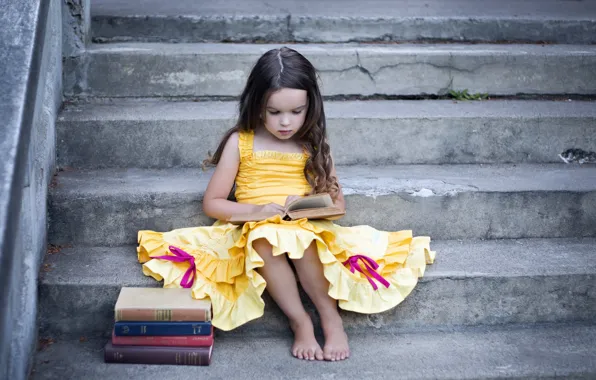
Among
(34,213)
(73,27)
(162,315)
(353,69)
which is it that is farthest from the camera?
(353,69)

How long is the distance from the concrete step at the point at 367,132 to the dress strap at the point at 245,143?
455mm

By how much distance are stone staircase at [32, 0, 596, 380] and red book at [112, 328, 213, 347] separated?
90mm

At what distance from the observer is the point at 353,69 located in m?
4.11

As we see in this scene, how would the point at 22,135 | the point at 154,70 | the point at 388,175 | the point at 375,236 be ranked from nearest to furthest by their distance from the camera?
the point at 22,135 → the point at 375,236 → the point at 388,175 → the point at 154,70

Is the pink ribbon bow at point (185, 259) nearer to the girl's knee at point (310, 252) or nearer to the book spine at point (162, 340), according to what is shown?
the book spine at point (162, 340)

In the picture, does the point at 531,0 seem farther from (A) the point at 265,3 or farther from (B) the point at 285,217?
(B) the point at 285,217

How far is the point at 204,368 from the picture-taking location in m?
2.82

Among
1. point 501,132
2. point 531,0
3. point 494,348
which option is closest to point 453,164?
point 501,132

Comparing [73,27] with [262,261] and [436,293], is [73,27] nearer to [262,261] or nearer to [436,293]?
[262,261]

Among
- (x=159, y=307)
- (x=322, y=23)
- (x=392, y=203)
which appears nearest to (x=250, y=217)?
(x=159, y=307)

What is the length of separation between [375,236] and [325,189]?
0.31m

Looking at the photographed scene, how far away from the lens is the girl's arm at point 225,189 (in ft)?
10.3

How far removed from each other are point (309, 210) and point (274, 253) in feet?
0.75

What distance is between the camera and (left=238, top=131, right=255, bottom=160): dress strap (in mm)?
3205
